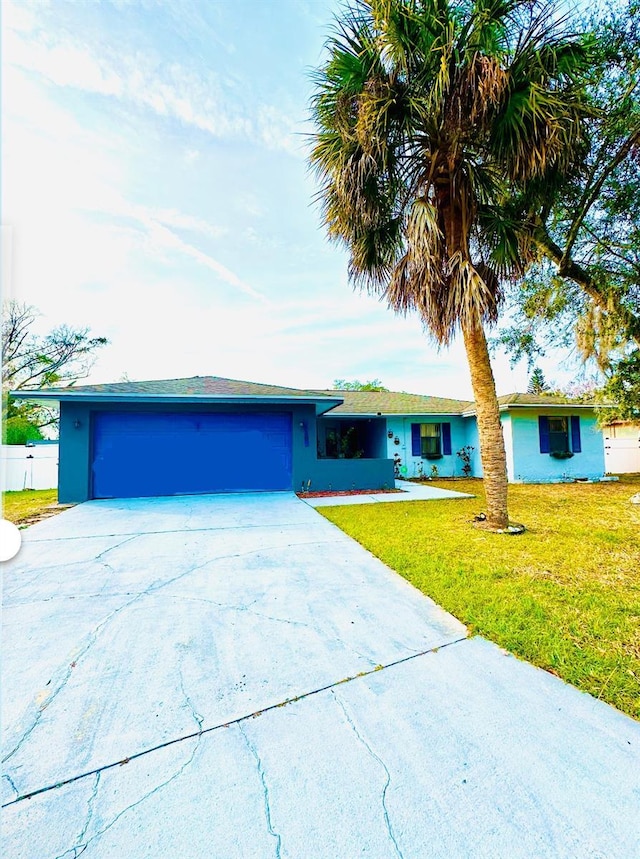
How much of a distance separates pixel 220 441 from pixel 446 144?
831 centimetres

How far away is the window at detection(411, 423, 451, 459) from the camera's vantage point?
15781 millimetres

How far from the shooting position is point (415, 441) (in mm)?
15766

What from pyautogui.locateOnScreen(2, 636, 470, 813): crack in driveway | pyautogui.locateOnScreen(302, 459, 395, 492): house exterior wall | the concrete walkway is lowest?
pyautogui.locateOnScreen(2, 636, 470, 813): crack in driveway

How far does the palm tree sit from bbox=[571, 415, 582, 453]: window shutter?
9.53 metres

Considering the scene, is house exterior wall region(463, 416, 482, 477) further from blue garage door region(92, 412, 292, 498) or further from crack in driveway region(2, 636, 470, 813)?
crack in driveway region(2, 636, 470, 813)

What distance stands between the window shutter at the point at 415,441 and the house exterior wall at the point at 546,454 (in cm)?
356

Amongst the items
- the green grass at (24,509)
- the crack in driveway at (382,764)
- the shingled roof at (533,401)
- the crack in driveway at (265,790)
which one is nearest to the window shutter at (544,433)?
the shingled roof at (533,401)

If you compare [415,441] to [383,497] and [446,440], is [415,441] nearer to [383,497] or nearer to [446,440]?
[446,440]

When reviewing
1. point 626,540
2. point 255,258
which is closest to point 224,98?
point 255,258

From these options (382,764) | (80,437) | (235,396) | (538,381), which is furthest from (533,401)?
(538,381)

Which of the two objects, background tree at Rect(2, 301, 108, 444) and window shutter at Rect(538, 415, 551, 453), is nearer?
window shutter at Rect(538, 415, 551, 453)

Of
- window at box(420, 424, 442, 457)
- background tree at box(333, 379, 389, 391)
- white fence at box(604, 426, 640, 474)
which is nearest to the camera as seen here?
window at box(420, 424, 442, 457)

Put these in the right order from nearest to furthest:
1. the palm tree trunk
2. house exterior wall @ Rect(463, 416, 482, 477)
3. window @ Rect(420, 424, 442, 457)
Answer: the palm tree trunk < house exterior wall @ Rect(463, 416, 482, 477) < window @ Rect(420, 424, 442, 457)

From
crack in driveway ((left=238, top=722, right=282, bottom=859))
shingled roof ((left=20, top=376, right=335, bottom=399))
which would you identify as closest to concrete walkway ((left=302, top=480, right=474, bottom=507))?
shingled roof ((left=20, top=376, right=335, bottom=399))
